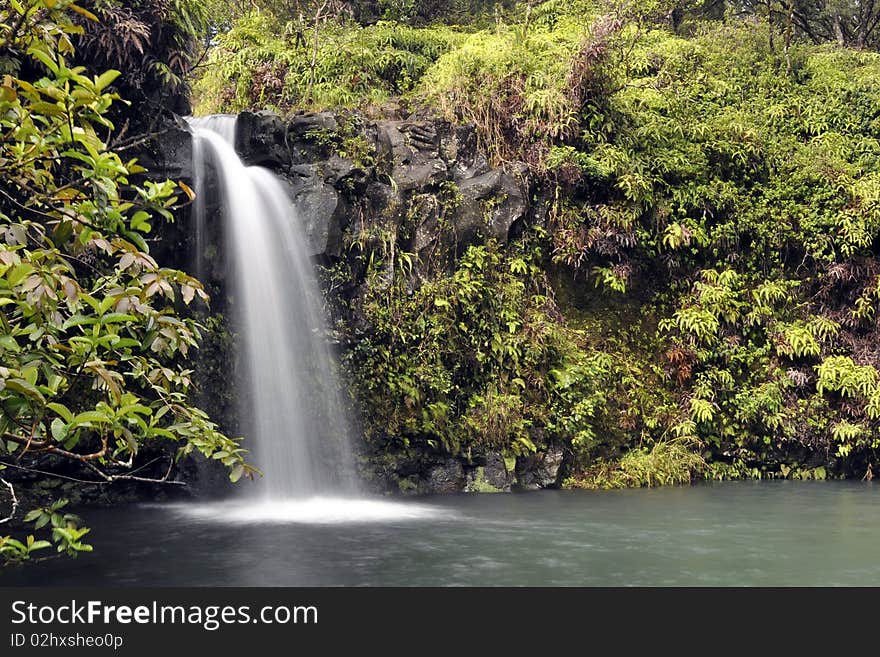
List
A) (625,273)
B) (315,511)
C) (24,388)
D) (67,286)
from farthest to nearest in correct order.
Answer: (625,273), (315,511), (67,286), (24,388)

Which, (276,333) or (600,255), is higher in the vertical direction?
(600,255)

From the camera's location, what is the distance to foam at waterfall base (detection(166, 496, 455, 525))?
8.66m

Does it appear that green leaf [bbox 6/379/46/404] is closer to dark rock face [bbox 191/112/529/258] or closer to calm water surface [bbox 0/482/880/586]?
calm water surface [bbox 0/482/880/586]

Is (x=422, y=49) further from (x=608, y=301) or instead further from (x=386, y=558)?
(x=386, y=558)

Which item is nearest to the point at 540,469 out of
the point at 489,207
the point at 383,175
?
the point at 489,207

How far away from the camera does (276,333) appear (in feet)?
32.9

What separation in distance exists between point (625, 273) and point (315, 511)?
18.5 ft

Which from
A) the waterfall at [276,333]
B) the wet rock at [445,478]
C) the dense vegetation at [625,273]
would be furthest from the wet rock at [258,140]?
the wet rock at [445,478]

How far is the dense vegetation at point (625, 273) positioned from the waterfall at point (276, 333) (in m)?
0.58

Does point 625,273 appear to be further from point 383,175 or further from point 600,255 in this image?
point 383,175

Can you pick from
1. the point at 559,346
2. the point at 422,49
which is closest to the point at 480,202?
the point at 559,346

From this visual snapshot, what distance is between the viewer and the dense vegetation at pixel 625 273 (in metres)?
11.0

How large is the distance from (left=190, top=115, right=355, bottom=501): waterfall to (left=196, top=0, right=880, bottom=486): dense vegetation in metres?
0.58

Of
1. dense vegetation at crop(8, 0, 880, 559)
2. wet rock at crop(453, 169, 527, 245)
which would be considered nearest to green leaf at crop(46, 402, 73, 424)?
dense vegetation at crop(8, 0, 880, 559)
